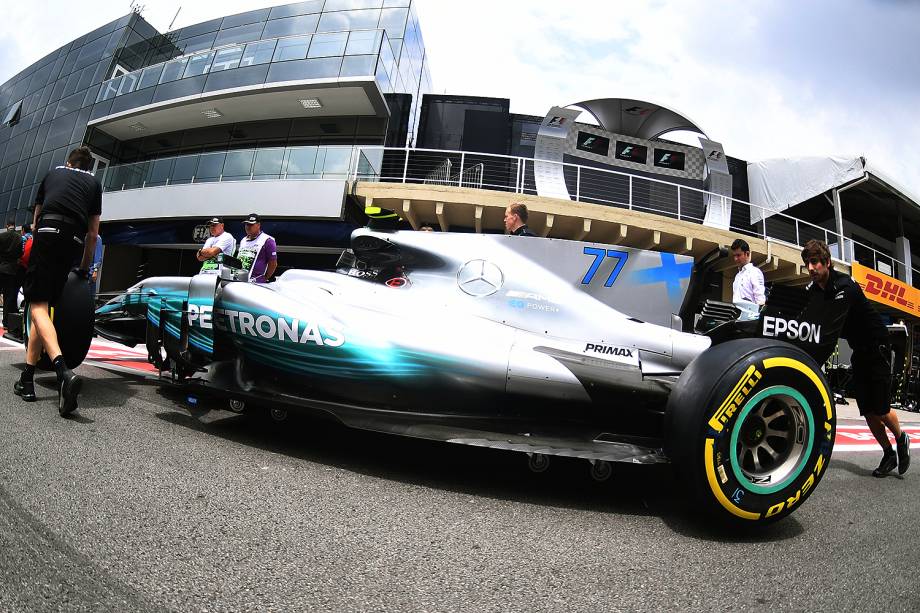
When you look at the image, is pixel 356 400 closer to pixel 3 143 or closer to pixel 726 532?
pixel 726 532

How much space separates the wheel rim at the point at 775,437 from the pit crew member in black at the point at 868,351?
1489 mm

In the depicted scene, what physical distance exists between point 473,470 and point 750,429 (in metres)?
1.23

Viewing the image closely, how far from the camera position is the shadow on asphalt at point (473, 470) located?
1923 millimetres

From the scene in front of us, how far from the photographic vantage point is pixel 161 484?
5.60ft

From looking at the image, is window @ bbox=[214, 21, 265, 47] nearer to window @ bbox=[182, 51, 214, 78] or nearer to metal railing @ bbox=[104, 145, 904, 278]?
window @ bbox=[182, 51, 214, 78]

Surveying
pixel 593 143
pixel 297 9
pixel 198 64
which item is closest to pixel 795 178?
pixel 593 143

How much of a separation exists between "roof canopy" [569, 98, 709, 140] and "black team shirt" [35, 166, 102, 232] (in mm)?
12663

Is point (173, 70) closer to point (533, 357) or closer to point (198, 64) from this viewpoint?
point (198, 64)

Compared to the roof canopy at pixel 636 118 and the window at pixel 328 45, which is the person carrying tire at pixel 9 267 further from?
the roof canopy at pixel 636 118

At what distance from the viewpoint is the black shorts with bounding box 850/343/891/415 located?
3068mm

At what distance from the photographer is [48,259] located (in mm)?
2807

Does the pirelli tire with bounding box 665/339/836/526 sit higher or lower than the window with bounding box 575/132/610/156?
lower

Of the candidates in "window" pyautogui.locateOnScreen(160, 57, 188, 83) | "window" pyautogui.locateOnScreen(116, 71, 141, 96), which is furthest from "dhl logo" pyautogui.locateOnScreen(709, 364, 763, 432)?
"window" pyautogui.locateOnScreen(116, 71, 141, 96)

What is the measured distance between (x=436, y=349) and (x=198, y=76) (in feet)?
64.3
